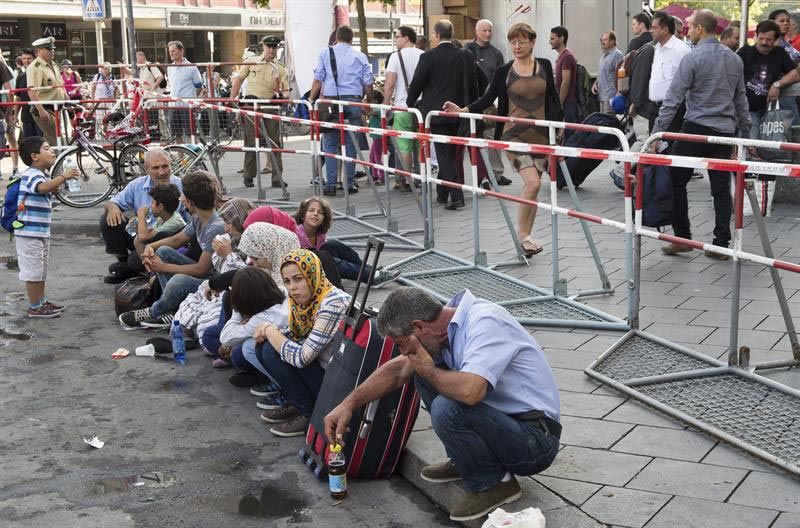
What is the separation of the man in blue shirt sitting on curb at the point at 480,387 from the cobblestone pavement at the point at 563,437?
0.19 m

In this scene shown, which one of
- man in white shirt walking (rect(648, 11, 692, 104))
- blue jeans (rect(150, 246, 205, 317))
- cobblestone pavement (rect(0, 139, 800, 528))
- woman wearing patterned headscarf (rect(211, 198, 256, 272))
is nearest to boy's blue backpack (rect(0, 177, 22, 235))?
cobblestone pavement (rect(0, 139, 800, 528))

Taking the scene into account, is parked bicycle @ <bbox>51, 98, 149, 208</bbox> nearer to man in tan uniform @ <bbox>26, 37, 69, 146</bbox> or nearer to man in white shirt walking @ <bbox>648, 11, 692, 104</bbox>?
man in tan uniform @ <bbox>26, 37, 69, 146</bbox>

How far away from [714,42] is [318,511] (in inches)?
209

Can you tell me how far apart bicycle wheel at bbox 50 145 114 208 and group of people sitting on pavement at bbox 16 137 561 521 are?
415 cm

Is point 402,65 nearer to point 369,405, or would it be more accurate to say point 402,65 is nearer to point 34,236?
point 34,236

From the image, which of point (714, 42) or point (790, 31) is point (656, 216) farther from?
point (790, 31)

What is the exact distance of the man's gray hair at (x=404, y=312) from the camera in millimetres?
3988

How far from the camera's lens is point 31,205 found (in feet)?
27.1

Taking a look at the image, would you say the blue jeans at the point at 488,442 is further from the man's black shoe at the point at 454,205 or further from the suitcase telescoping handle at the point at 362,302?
the man's black shoe at the point at 454,205

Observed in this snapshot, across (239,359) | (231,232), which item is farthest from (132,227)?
(239,359)

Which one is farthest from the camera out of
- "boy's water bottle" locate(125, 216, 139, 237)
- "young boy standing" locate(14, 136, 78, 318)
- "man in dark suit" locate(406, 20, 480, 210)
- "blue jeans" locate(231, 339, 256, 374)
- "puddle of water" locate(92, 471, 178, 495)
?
"man in dark suit" locate(406, 20, 480, 210)

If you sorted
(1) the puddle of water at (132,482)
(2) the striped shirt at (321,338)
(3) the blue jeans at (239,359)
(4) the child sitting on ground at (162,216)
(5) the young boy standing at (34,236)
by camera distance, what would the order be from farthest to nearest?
1. (4) the child sitting on ground at (162,216)
2. (5) the young boy standing at (34,236)
3. (3) the blue jeans at (239,359)
4. (2) the striped shirt at (321,338)
5. (1) the puddle of water at (132,482)

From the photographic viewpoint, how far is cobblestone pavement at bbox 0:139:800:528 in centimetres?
417

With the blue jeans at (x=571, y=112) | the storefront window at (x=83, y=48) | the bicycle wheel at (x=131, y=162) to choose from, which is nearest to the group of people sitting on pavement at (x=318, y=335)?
the bicycle wheel at (x=131, y=162)
